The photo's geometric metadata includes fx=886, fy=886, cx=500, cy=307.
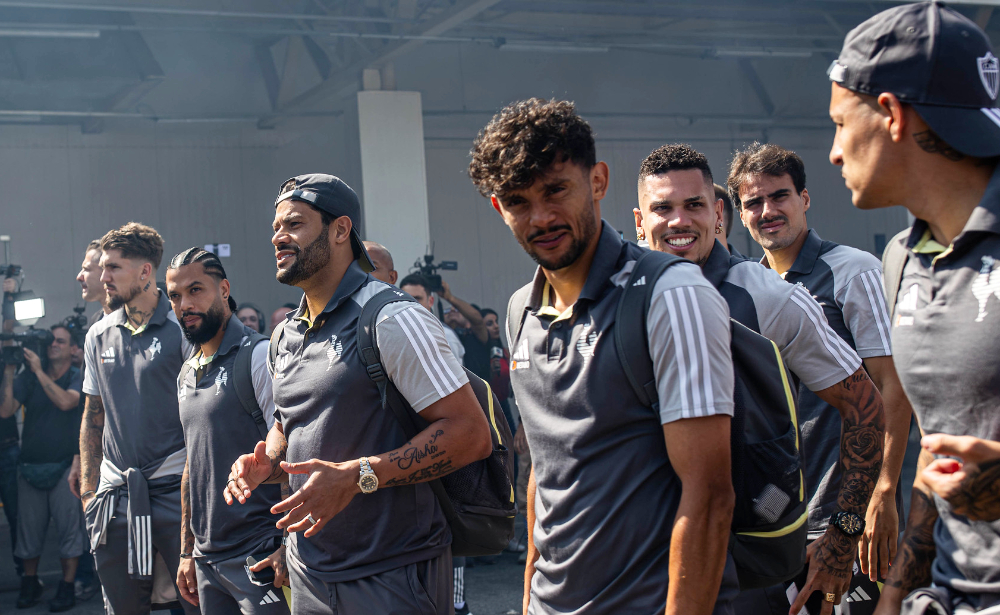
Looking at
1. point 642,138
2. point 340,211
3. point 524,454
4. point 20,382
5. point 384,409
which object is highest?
point 642,138

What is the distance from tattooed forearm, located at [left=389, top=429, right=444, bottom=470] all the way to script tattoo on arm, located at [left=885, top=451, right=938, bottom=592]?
1311mm

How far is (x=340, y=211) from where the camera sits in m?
3.15

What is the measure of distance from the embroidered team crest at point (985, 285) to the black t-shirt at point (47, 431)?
275 inches

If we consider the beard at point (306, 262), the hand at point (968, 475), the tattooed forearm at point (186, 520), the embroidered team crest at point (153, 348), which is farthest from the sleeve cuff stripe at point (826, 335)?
the embroidered team crest at point (153, 348)

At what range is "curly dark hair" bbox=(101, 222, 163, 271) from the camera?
471cm

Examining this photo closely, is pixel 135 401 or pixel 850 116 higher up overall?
pixel 850 116

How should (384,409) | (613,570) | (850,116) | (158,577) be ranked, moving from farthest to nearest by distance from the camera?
(158,577), (384,409), (613,570), (850,116)

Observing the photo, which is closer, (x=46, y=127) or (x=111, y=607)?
(x=111, y=607)

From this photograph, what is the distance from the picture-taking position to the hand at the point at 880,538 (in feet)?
8.89

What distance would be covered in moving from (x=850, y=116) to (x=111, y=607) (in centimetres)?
418

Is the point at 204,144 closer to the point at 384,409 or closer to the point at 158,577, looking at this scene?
the point at 158,577

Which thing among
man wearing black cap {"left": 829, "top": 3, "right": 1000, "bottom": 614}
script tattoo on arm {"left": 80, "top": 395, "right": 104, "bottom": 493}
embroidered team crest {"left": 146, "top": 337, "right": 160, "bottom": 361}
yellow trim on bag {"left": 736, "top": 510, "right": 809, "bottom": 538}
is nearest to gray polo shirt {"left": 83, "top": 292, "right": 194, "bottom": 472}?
embroidered team crest {"left": 146, "top": 337, "right": 160, "bottom": 361}

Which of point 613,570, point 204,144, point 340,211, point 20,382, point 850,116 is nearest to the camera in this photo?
point 850,116

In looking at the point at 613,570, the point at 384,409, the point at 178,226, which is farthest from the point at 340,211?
the point at 178,226
